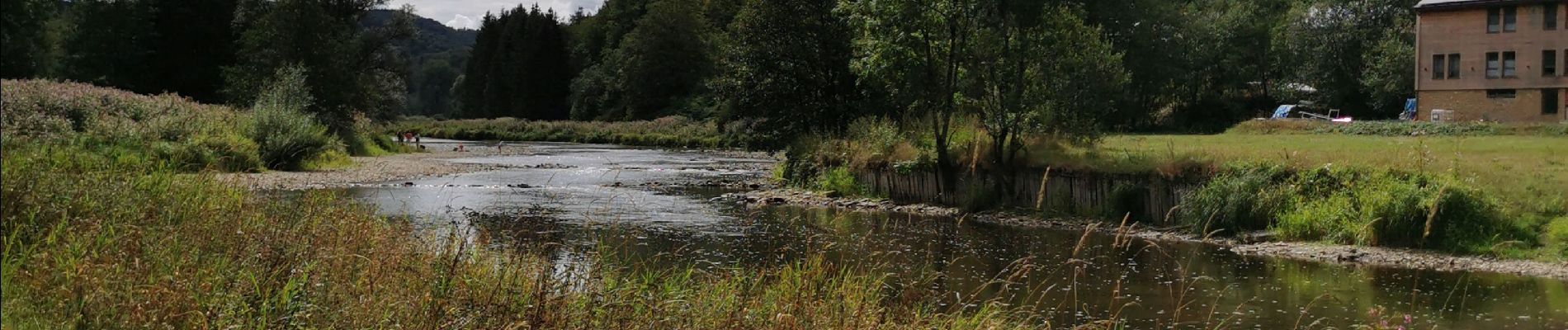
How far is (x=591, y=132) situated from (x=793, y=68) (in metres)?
49.5

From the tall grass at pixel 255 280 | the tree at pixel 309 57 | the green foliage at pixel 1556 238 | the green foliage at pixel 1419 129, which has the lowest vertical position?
the green foliage at pixel 1556 238

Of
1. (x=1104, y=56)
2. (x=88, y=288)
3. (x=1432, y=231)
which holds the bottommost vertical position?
(x=1432, y=231)

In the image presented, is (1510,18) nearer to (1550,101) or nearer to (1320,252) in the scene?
(1550,101)

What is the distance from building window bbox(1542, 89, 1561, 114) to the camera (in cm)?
5050

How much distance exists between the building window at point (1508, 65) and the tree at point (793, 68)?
1185 inches

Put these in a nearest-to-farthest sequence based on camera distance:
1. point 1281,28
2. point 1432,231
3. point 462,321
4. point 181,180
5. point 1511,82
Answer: point 462,321 → point 181,180 → point 1432,231 → point 1511,82 → point 1281,28

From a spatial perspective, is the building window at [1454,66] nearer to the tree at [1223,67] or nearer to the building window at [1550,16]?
the building window at [1550,16]

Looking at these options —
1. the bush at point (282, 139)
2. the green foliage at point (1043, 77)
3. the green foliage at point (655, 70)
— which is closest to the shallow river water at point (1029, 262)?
the green foliage at point (1043, 77)

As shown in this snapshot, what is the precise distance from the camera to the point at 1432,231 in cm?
1933

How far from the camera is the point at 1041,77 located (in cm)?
2809

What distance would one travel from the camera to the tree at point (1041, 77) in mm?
27859

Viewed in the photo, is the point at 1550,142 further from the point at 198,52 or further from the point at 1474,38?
the point at 198,52

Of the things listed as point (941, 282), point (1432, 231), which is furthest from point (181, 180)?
point (1432, 231)

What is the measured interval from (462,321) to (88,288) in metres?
1.94
